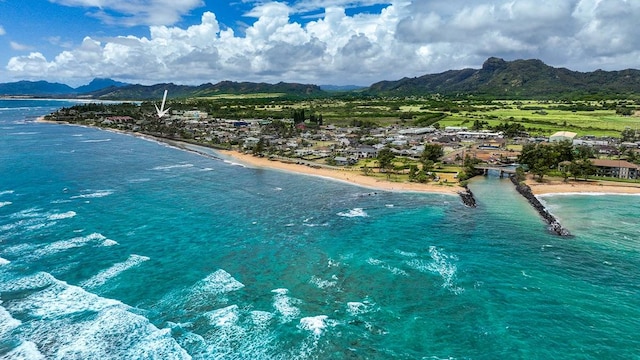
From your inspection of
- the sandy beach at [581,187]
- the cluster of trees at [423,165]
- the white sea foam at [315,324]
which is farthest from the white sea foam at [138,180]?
the sandy beach at [581,187]

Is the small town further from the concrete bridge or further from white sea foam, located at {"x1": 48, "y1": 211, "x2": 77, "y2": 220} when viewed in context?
white sea foam, located at {"x1": 48, "y1": 211, "x2": 77, "y2": 220}

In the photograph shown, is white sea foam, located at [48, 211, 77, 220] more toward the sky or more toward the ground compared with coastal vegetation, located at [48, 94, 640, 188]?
more toward the ground

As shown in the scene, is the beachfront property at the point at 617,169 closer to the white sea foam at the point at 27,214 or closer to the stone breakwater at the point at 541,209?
the stone breakwater at the point at 541,209

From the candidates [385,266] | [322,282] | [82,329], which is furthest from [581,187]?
[82,329]

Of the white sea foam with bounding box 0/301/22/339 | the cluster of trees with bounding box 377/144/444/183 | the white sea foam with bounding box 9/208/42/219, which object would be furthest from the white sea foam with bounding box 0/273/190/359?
the cluster of trees with bounding box 377/144/444/183

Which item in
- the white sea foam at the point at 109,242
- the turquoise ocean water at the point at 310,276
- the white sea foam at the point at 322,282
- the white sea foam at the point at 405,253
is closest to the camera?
the turquoise ocean water at the point at 310,276

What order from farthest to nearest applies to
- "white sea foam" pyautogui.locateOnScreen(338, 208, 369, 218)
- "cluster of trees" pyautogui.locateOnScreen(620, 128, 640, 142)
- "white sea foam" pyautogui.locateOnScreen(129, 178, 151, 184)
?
"cluster of trees" pyautogui.locateOnScreen(620, 128, 640, 142), "white sea foam" pyautogui.locateOnScreen(129, 178, 151, 184), "white sea foam" pyautogui.locateOnScreen(338, 208, 369, 218)
